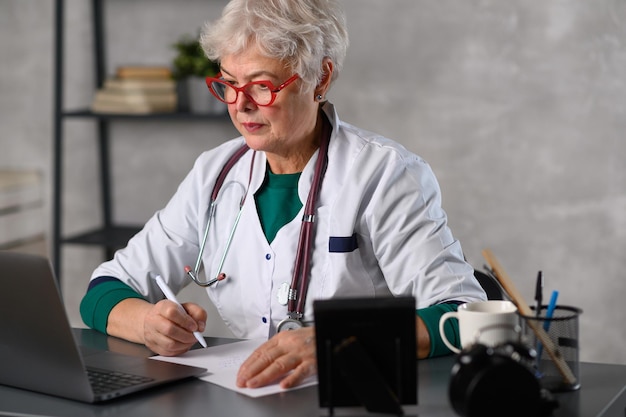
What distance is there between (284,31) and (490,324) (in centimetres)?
88

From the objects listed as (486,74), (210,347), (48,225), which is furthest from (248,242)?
(48,225)

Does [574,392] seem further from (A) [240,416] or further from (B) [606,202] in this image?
(B) [606,202]

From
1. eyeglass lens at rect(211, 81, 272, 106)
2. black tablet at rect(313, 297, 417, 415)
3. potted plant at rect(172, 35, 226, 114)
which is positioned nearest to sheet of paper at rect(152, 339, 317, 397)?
black tablet at rect(313, 297, 417, 415)

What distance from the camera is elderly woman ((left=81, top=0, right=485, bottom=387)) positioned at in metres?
1.97

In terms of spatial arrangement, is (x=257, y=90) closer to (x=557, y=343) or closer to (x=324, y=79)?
(x=324, y=79)

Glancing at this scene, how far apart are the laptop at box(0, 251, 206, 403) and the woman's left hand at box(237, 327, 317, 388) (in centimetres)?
13

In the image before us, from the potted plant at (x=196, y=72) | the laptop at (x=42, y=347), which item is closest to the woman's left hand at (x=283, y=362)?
the laptop at (x=42, y=347)

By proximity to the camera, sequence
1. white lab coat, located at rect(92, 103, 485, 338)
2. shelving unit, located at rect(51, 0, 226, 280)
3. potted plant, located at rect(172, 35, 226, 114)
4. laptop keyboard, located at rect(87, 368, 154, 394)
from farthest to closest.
Answer: shelving unit, located at rect(51, 0, 226, 280) < potted plant, located at rect(172, 35, 226, 114) < white lab coat, located at rect(92, 103, 485, 338) < laptop keyboard, located at rect(87, 368, 154, 394)

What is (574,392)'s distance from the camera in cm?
152

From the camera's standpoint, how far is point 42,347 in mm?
1532

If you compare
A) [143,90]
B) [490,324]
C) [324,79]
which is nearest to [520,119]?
[324,79]

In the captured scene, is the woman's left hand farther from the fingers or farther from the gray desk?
the fingers

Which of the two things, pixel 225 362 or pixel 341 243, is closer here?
pixel 225 362

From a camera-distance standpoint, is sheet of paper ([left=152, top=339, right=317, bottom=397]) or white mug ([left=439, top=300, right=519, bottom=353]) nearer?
white mug ([left=439, top=300, right=519, bottom=353])
